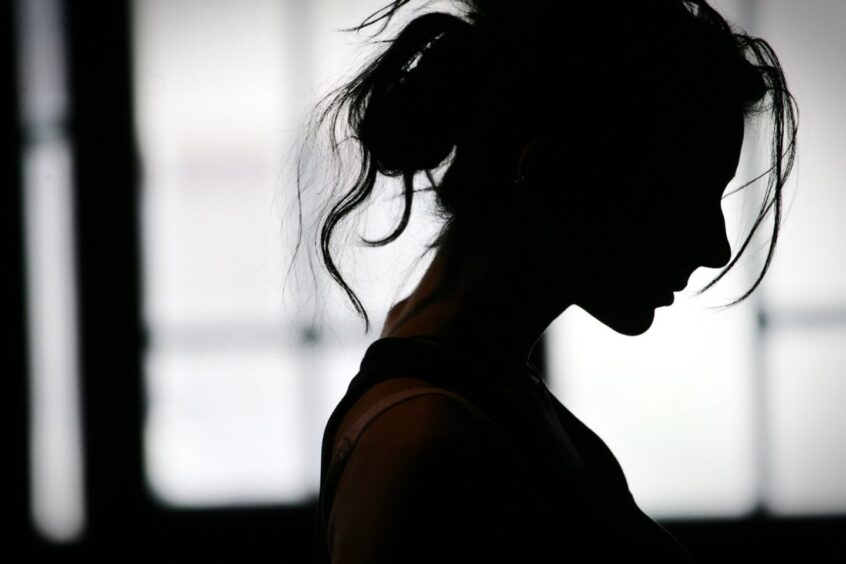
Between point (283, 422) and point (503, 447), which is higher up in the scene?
point (503, 447)

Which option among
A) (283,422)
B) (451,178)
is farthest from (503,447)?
(283,422)

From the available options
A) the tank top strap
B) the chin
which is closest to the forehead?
the chin

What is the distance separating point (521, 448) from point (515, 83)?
0.24 meters

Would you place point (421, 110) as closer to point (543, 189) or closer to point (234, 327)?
point (543, 189)

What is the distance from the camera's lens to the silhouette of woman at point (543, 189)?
0.52m

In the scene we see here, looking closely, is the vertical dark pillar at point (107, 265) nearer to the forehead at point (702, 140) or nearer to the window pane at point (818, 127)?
the window pane at point (818, 127)

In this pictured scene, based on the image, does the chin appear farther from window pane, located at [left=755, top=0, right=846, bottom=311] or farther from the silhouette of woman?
window pane, located at [left=755, top=0, right=846, bottom=311]

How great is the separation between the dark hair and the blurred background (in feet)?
5.92

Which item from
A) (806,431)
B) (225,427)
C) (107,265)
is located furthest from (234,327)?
(806,431)

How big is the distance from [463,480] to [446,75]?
0.29 m

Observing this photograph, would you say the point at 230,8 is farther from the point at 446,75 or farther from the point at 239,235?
the point at 446,75

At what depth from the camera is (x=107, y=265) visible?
260cm

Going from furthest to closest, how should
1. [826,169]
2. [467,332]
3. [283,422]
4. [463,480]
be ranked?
[283,422], [826,169], [467,332], [463,480]

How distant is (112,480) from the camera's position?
2.62 meters
